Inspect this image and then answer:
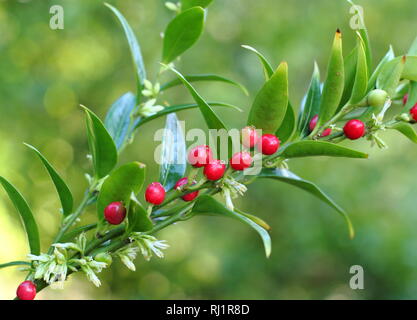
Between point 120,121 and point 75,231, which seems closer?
point 75,231

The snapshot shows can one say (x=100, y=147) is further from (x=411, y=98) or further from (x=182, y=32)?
(x=411, y=98)

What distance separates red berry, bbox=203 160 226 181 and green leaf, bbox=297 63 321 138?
0.48 feet

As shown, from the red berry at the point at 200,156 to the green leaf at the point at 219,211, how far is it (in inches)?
1.8

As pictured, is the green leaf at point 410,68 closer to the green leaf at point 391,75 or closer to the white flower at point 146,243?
the green leaf at point 391,75

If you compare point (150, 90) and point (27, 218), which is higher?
point (150, 90)

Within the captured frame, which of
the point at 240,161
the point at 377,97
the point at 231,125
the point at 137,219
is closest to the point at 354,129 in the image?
the point at 377,97

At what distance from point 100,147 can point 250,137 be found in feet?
0.60

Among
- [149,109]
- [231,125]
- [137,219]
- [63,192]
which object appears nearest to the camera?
[137,219]

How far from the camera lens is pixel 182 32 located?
746mm

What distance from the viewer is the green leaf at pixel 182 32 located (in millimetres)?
725

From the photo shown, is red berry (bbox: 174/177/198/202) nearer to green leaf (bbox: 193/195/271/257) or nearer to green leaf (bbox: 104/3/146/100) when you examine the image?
green leaf (bbox: 193/195/271/257)

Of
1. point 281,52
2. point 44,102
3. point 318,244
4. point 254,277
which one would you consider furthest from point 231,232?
point 44,102

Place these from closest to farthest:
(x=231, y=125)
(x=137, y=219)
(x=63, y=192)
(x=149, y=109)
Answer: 1. (x=137, y=219)
2. (x=63, y=192)
3. (x=149, y=109)
4. (x=231, y=125)

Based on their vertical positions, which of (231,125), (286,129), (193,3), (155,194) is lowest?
(155,194)
